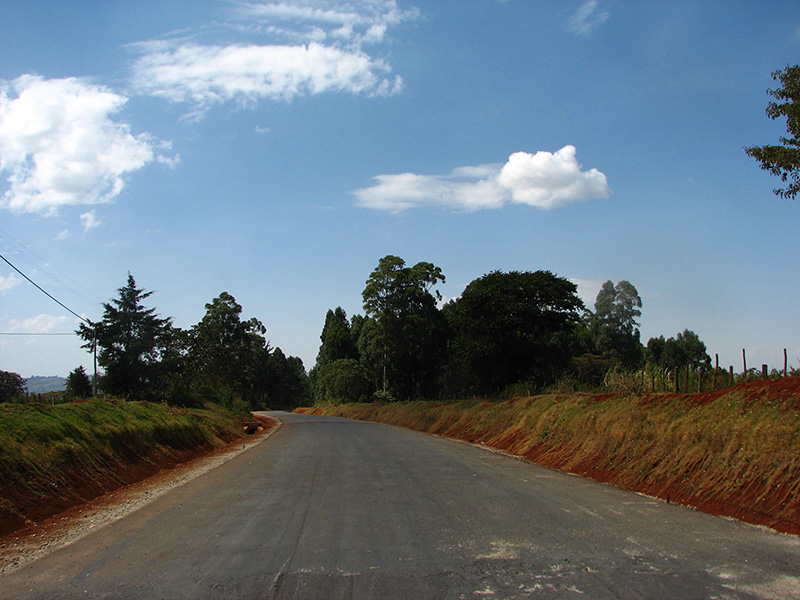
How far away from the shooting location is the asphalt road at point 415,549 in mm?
5168

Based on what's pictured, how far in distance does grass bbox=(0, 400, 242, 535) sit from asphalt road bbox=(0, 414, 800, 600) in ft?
5.67

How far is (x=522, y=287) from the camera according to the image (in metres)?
33.8

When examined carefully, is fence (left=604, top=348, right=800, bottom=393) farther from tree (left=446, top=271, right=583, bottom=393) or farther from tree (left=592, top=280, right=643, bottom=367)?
tree (left=592, top=280, right=643, bottom=367)

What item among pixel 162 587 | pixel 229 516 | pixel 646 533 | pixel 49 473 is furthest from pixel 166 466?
pixel 646 533

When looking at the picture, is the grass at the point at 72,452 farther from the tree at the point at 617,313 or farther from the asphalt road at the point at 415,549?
the tree at the point at 617,313

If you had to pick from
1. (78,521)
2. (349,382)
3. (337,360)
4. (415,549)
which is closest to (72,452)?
(78,521)

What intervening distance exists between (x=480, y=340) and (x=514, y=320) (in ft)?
7.98

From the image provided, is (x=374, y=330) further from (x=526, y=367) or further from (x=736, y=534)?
(x=736, y=534)

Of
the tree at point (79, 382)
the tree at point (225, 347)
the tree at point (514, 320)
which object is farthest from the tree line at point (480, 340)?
the tree at point (79, 382)

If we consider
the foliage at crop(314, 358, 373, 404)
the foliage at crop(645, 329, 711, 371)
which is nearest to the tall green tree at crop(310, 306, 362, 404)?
the foliage at crop(314, 358, 373, 404)

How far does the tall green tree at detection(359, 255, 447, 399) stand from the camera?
52125 millimetres

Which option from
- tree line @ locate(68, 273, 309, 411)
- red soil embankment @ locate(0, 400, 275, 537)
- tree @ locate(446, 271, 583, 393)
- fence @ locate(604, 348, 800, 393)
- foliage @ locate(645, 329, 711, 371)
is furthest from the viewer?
foliage @ locate(645, 329, 711, 371)

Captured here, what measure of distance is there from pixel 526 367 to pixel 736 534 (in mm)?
27875

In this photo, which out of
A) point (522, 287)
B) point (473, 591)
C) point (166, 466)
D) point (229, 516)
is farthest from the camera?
point (522, 287)
